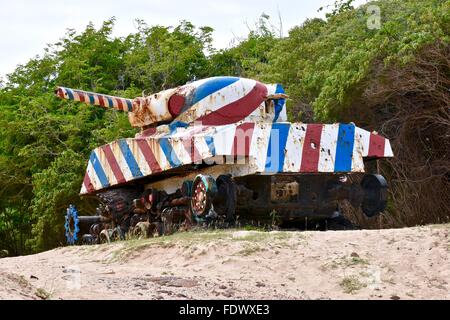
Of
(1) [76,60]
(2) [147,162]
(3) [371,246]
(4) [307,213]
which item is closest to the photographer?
(3) [371,246]

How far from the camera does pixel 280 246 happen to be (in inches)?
374

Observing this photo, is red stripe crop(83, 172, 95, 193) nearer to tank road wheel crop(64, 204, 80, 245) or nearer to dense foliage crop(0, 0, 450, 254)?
tank road wheel crop(64, 204, 80, 245)

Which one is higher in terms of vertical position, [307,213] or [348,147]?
[348,147]

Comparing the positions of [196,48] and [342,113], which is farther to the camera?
[196,48]

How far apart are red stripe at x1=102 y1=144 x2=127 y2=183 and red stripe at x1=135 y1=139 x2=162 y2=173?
91 centimetres

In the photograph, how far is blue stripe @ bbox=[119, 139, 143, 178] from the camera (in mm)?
14413

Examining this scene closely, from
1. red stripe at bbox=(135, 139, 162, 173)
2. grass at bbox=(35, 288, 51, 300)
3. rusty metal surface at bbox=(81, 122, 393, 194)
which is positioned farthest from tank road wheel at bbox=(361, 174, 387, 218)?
grass at bbox=(35, 288, 51, 300)

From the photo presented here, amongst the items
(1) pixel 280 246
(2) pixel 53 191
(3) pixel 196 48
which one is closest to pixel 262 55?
(3) pixel 196 48

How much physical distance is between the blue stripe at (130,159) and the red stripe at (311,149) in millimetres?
2841

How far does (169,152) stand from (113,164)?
2.34m

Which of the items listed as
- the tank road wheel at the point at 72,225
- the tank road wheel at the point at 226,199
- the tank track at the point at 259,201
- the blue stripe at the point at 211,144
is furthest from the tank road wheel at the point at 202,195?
the tank road wheel at the point at 72,225

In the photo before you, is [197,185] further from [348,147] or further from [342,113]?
[342,113]

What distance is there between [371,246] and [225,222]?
132 inches
